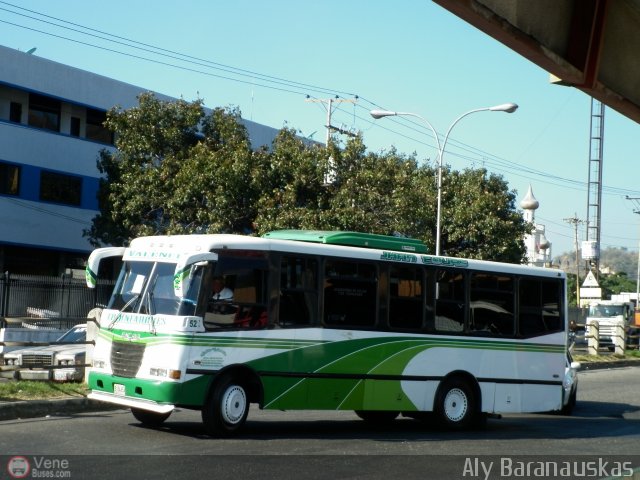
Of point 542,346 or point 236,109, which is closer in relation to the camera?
point 542,346

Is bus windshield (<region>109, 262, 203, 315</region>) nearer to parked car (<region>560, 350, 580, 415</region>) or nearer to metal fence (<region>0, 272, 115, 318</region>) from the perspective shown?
parked car (<region>560, 350, 580, 415</region>)

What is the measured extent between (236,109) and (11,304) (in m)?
12.8

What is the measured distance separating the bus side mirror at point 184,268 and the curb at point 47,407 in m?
3.14

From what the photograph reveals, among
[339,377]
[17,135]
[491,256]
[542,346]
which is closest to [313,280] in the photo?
[339,377]

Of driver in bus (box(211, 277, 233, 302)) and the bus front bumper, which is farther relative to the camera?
driver in bus (box(211, 277, 233, 302))

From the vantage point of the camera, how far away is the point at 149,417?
45.2ft

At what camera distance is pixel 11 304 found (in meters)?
30.0

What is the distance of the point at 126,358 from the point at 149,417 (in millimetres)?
1171

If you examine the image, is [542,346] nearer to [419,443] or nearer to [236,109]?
[419,443]

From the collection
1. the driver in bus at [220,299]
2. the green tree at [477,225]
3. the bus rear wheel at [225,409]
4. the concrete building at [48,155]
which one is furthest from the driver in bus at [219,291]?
the green tree at [477,225]

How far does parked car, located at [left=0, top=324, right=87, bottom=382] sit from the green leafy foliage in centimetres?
1568

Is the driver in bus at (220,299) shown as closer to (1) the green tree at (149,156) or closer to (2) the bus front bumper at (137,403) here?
(2) the bus front bumper at (137,403)

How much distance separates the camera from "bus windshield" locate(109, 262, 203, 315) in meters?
12.8

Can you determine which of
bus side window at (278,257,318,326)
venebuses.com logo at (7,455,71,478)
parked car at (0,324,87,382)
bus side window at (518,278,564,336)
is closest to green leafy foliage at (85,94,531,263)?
parked car at (0,324,87,382)
